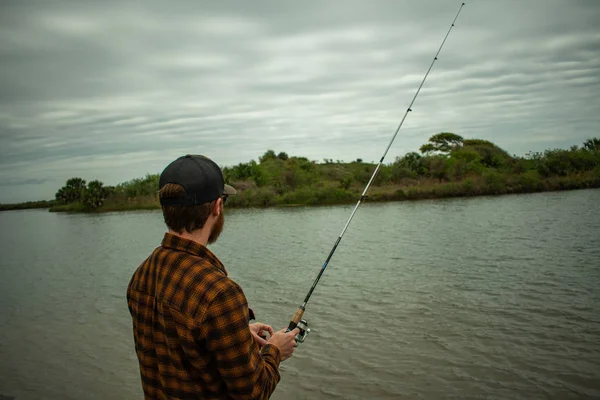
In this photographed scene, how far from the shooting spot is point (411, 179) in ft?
146

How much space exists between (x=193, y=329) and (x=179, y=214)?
0.51 metres

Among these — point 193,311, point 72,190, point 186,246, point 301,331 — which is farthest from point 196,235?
point 72,190

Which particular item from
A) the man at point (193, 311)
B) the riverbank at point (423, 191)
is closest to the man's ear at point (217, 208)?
the man at point (193, 311)

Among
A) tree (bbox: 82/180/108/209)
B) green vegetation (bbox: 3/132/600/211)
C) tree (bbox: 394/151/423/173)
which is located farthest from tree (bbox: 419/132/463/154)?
tree (bbox: 82/180/108/209)

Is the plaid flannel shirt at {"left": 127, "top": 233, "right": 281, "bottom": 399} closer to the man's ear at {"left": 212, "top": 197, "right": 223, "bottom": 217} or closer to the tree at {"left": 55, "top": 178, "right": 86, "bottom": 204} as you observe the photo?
the man's ear at {"left": 212, "top": 197, "right": 223, "bottom": 217}

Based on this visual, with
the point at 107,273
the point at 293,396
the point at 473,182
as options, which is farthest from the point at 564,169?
the point at 293,396

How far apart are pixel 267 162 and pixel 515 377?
196 feet

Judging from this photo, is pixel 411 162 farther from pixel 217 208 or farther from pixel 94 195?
pixel 217 208

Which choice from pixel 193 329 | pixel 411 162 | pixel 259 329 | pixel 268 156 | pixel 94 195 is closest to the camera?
pixel 193 329

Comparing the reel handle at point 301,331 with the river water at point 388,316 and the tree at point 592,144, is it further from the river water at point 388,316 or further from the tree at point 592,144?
the tree at point 592,144

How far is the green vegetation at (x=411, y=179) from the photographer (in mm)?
36062

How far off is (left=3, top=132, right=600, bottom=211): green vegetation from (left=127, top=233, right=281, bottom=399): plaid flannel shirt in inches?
1438

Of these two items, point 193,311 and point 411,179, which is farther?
point 411,179

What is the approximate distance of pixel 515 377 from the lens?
5.62 metres
